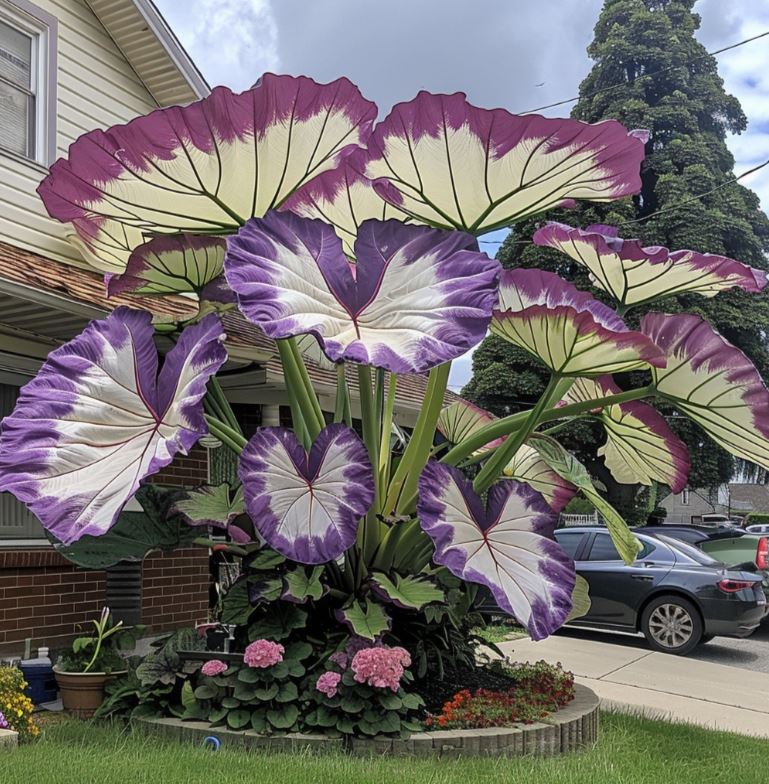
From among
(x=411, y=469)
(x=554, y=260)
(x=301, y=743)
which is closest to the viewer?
(x=301, y=743)

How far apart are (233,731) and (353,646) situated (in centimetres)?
77

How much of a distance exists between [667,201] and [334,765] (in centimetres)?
2520

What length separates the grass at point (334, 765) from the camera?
3.74 metres

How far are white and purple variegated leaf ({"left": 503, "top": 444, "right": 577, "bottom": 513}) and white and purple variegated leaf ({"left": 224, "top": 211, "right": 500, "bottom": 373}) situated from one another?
2.71 m

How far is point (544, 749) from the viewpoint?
16.1ft

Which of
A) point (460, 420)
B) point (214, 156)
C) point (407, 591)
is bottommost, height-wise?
point (407, 591)

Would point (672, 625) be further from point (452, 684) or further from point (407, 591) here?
point (407, 591)

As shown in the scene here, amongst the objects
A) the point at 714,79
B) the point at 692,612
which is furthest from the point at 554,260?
the point at 692,612

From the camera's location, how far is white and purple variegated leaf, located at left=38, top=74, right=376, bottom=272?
15.5 feet

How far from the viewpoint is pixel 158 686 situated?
5.25 metres

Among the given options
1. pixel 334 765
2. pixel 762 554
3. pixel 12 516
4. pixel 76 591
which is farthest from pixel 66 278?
pixel 762 554

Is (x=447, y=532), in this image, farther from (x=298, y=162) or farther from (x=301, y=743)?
(x=298, y=162)

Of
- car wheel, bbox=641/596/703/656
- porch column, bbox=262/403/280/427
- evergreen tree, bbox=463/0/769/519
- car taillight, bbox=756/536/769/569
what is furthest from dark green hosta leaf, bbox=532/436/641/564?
evergreen tree, bbox=463/0/769/519

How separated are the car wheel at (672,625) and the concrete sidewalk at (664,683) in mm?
239
